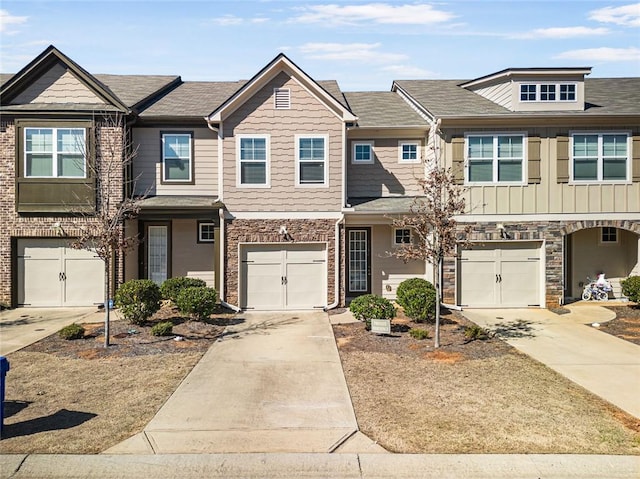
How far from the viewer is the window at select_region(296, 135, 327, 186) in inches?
560

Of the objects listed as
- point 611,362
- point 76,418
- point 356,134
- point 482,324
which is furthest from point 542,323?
point 76,418

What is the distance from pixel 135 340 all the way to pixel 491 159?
11.6 m

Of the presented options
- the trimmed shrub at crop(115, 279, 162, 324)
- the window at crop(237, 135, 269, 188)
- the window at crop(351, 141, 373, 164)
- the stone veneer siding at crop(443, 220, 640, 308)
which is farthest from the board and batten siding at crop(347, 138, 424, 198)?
the trimmed shrub at crop(115, 279, 162, 324)

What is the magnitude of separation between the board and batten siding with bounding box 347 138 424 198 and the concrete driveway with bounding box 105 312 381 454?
22.1 feet

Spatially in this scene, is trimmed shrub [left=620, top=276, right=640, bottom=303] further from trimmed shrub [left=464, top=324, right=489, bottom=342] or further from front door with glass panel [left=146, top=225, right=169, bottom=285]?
front door with glass panel [left=146, top=225, right=169, bottom=285]

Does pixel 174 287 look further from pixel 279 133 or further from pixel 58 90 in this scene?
pixel 58 90

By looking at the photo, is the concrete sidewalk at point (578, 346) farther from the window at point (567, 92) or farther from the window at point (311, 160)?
the window at point (567, 92)

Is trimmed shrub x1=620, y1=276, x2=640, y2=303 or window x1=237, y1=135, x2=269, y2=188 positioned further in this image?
window x1=237, y1=135, x2=269, y2=188

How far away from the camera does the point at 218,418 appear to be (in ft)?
21.5

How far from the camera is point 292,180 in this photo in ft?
46.8

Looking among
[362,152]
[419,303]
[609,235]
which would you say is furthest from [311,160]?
[609,235]

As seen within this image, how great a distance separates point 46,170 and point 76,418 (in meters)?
10.5

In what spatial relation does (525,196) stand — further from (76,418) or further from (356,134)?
(76,418)

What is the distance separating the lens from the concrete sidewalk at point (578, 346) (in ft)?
26.0
